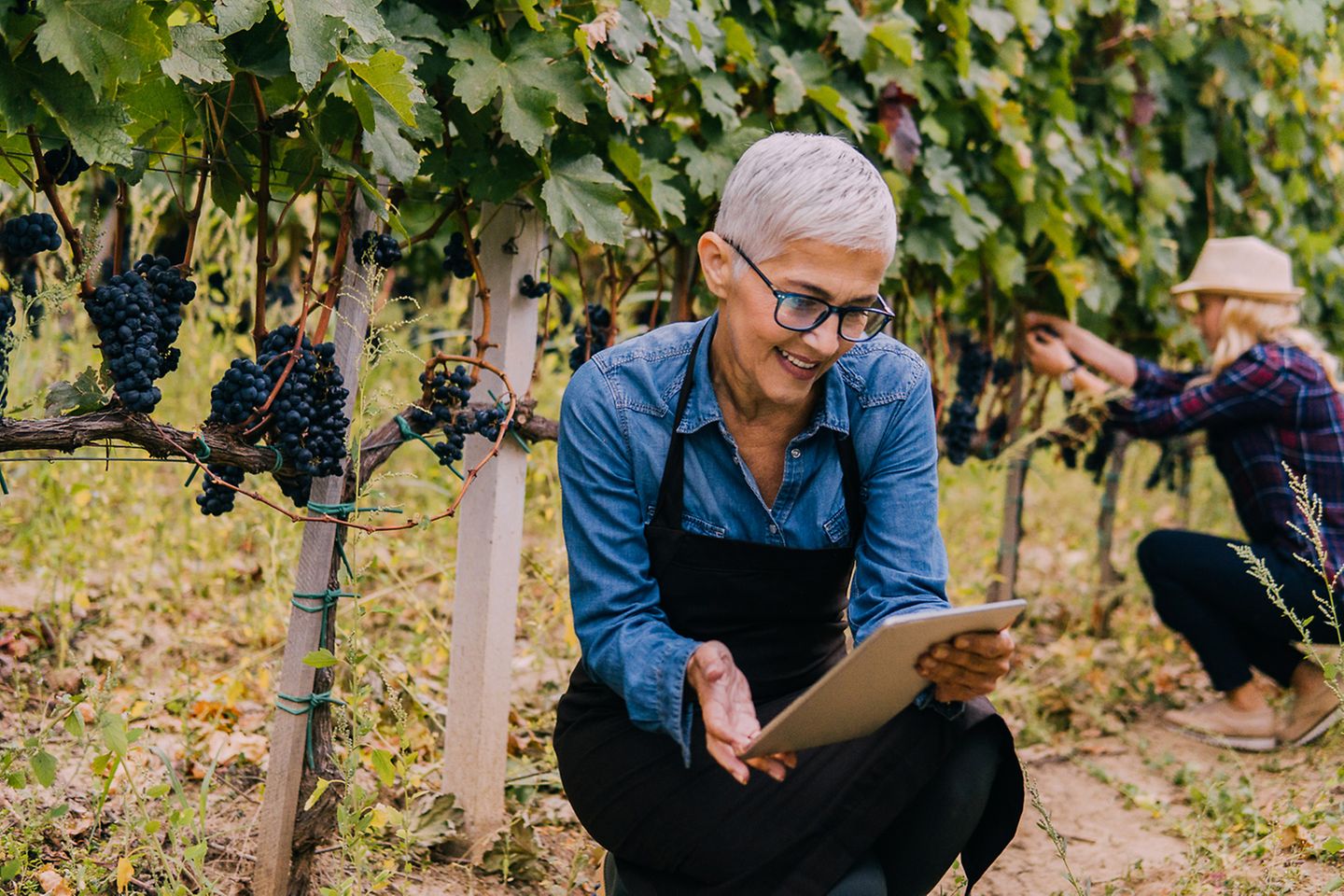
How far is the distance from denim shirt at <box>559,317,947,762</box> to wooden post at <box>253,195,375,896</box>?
48cm

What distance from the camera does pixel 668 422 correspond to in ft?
7.11

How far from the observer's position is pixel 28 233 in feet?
6.74

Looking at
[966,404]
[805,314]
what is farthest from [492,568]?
[966,404]

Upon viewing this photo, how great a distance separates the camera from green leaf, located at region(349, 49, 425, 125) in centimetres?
202

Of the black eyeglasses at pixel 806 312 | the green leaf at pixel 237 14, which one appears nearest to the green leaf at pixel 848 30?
the black eyeglasses at pixel 806 312

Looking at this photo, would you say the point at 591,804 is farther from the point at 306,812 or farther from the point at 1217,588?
the point at 1217,588

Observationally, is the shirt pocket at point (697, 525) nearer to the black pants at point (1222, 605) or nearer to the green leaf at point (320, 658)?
the green leaf at point (320, 658)

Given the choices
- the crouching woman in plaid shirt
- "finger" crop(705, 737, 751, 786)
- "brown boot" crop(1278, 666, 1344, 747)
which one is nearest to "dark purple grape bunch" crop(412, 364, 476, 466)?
"finger" crop(705, 737, 751, 786)

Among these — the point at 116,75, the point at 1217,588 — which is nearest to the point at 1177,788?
A: the point at 1217,588

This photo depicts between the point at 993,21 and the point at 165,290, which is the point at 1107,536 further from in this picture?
the point at 165,290

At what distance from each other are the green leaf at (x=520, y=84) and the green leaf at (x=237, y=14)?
1.39 feet

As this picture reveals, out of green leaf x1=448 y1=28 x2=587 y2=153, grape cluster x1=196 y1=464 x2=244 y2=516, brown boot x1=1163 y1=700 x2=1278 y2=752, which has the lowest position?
brown boot x1=1163 y1=700 x2=1278 y2=752

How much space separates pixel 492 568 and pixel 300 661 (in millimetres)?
481

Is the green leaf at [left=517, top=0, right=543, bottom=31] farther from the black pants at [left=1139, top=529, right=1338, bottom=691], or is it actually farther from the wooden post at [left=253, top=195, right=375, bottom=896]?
the black pants at [left=1139, top=529, right=1338, bottom=691]
